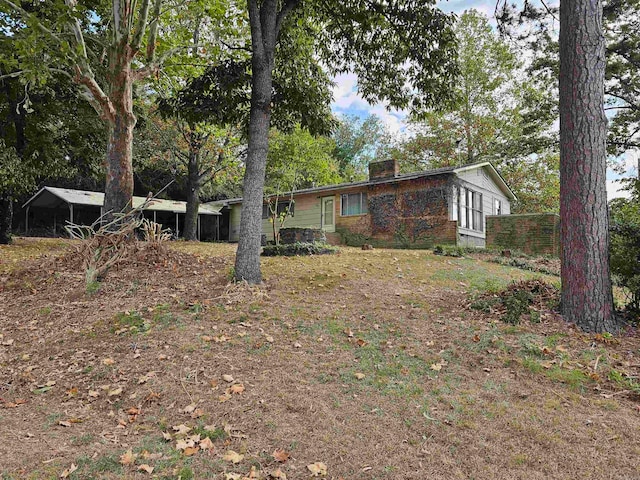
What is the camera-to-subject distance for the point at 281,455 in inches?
111

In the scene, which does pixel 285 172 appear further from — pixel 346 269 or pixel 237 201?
pixel 346 269

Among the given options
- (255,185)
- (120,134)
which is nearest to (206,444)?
(255,185)

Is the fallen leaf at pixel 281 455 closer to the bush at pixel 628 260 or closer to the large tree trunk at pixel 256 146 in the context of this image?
the large tree trunk at pixel 256 146

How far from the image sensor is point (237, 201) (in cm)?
2466

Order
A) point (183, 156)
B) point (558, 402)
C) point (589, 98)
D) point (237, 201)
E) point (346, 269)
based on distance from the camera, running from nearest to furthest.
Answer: point (558, 402)
point (589, 98)
point (346, 269)
point (183, 156)
point (237, 201)

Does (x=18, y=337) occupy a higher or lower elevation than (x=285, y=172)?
lower

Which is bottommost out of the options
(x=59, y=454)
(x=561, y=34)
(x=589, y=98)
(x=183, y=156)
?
(x=59, y=454)

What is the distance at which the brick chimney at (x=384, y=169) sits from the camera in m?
18.3

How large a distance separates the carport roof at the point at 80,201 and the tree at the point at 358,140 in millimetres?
15103

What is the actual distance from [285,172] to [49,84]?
1039 centimetres

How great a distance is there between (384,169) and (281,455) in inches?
658

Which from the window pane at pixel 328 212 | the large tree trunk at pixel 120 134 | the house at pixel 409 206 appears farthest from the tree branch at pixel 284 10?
the window pane at pixel 328 212

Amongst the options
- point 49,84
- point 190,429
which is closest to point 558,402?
point 190,429

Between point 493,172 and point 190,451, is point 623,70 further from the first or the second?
point 190,451
